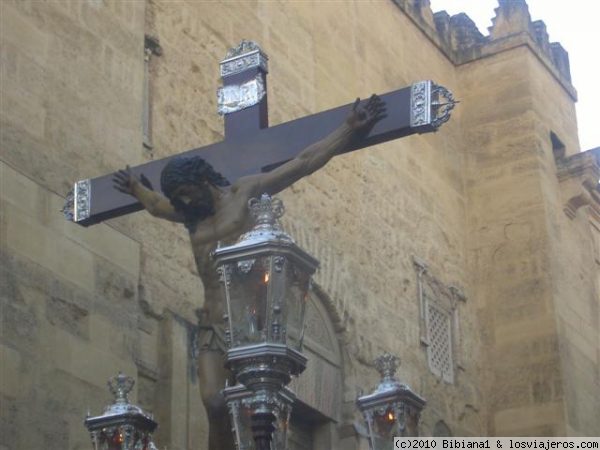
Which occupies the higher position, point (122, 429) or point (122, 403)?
point (122, 403)

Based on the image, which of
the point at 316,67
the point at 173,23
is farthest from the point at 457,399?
the point at 173,23

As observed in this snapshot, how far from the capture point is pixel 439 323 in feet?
49.9

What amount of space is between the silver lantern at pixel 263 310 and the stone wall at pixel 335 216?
354 cm

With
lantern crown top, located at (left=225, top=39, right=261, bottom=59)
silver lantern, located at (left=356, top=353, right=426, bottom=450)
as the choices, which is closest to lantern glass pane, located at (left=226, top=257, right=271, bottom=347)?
silver lantern, located at (left=356, top=353, right=426, bottom=450)

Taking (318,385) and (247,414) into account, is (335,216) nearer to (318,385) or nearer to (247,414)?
(318,385)

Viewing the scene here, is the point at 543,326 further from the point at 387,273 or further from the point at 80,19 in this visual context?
the point at 80,19

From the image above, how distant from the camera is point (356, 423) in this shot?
42.8 feet

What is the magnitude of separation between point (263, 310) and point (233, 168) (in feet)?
5.00

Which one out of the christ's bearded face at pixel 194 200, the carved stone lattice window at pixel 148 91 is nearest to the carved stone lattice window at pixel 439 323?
the carved stone lattice window at pixel 148 91

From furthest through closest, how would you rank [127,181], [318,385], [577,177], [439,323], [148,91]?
[577,177]
[439,323]
[318,385]
[148,91]
[127,181]

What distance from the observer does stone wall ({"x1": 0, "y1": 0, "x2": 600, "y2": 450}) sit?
9406 millimetres

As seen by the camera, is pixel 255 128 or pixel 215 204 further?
pixel 255 128

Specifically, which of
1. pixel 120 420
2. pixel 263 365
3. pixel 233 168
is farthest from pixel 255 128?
pixel 263 365

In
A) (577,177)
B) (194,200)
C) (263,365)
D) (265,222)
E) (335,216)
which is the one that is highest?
(577,177)
